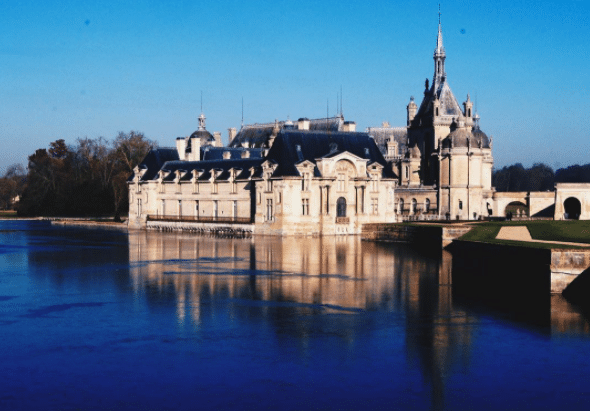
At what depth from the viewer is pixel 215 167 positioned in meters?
68.3

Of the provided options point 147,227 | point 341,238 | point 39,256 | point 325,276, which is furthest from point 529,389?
point 147,227

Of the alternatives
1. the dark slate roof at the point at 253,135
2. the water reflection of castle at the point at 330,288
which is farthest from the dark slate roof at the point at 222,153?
the water reflection of castle at the point at 330,288

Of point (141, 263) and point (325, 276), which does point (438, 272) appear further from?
point (141, 263)

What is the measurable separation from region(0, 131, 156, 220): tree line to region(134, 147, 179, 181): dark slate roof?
1047cm

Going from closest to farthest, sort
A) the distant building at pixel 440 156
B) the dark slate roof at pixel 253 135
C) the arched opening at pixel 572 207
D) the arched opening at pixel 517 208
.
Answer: the distant building at pixel 440 156, the arched opening at pixel 572 207, the arched opening at pixel 517 208, the dark slate roof at pixel 253 135

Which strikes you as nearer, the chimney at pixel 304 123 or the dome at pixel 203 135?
the chimney at pixel 304 123

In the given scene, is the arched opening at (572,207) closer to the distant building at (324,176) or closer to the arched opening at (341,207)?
the distant building at (324,176)

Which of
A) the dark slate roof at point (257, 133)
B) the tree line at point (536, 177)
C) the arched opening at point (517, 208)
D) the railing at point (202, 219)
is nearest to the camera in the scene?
the railing at point (202, 219)

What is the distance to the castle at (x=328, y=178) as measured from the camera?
58.8 m

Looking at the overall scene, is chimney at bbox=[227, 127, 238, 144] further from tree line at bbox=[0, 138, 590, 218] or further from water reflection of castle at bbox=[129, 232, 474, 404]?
water reflection of castle at bbox=[129, 232, 474, 404]

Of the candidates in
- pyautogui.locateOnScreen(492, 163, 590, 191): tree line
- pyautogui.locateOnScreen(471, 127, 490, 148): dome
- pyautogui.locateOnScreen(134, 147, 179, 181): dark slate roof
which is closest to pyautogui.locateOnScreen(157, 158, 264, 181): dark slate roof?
pyautogui.locateOnScreen(134, 147, 179, 181): dark slate roof

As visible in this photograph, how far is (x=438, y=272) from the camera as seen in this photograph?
113ft

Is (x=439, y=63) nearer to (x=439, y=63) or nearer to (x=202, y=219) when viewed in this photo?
(x=439, y=63)

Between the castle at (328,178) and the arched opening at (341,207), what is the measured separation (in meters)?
0.07
